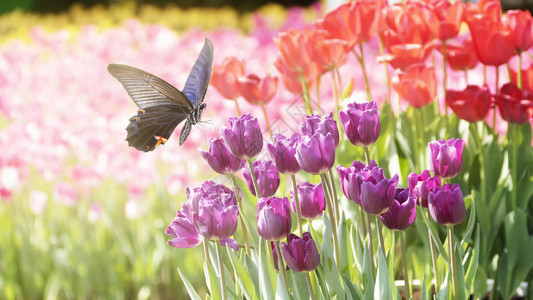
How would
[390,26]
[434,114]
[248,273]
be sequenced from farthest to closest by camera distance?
[434,114], [390,26], [248,273]

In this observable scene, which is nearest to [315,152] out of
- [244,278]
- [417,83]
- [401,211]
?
[401,211]

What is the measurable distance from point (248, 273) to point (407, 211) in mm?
289

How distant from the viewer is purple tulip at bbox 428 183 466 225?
95cm

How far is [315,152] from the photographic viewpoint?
37.1 inches

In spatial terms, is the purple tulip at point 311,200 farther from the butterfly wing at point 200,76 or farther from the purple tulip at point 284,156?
the butterfly wing at point 200,76

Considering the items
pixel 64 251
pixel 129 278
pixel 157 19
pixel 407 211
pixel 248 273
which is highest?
pixel 157 19

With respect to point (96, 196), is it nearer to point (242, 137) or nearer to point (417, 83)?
point (417, 83)

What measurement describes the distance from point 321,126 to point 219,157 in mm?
173

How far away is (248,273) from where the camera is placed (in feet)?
3.55

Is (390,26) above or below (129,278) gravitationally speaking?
above

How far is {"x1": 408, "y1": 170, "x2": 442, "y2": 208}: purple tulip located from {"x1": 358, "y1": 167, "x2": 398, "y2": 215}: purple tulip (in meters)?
0.09

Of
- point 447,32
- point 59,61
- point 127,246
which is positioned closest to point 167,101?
point 447,32

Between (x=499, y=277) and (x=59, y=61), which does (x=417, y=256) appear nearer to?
(x=499, y=277)

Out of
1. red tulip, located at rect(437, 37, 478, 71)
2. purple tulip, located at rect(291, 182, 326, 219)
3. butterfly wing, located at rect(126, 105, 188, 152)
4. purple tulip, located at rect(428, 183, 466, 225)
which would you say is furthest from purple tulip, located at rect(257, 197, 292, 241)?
red tulip, located at rect(437, 37, 478, 71)
